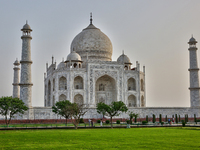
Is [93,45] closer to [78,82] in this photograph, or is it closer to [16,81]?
[78,82]

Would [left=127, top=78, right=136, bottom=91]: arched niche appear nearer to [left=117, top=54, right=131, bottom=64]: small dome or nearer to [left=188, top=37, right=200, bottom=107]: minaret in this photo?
[left=117, top=54, right=131, bottom=64]: small dome

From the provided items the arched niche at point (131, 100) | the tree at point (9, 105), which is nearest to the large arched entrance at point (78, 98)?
the arched niche at point (131, 100)

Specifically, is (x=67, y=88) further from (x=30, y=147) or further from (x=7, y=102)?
(x=30, y=147)

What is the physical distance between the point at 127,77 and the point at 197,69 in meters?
7.86

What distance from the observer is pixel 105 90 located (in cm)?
3503

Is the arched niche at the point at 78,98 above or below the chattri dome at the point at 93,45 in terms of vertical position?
below

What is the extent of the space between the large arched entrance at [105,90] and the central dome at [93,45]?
10.4ft

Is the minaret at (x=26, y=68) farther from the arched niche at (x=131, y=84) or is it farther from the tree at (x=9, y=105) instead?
the arched niche at (x=131, y=84)

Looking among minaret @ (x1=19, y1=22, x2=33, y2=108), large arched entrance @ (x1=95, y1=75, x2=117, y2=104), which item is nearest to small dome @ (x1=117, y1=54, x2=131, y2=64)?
large arched entrance @ (x1=95, y1=75, x2=117, y2=104)

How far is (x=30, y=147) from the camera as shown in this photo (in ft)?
29.1

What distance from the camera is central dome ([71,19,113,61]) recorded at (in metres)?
36.9

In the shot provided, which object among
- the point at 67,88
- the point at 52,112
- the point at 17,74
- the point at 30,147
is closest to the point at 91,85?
Result: the point at 67,88

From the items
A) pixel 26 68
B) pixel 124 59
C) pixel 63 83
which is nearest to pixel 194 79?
pixel 124 59

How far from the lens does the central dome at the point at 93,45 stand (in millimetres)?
36881
